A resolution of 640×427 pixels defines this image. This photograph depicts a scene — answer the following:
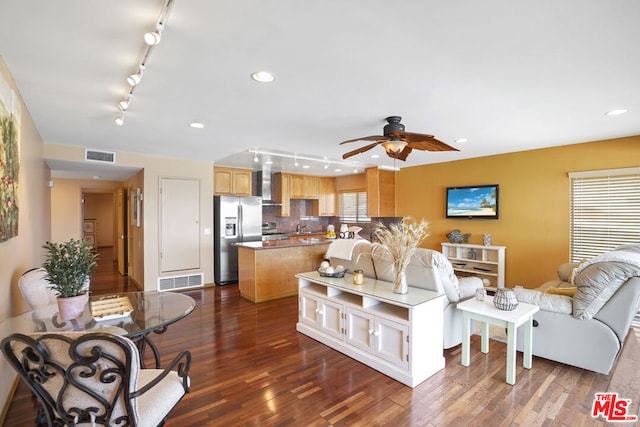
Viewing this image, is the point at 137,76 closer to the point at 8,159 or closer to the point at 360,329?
the point at 8,159

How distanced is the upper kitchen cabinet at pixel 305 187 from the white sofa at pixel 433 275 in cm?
433

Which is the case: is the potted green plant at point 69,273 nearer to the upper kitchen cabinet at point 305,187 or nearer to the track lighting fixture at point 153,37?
the track lighting fixture at point 153,37

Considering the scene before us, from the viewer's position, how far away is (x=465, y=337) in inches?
108

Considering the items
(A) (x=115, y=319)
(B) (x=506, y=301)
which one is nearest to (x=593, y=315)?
(B) (x=506, y=301)

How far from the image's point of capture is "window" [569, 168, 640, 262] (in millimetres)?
4012

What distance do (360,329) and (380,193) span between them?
14.1 feet

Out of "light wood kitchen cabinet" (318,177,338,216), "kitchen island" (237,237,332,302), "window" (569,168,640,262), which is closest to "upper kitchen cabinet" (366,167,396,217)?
"light wood kitchen cabinet" (318,177,338,216)

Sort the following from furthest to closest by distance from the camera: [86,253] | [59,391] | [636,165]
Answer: [636,165] < [86,253] < [59,391]

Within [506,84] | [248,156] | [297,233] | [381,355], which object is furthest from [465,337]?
[297,233]

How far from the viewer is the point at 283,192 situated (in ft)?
24.1

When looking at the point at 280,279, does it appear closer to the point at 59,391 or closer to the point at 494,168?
the point at 59,391

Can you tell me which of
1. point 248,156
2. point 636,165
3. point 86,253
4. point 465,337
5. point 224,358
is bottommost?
point 224,358

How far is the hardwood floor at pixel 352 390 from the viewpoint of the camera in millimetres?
2059

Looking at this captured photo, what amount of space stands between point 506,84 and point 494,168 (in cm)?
330
